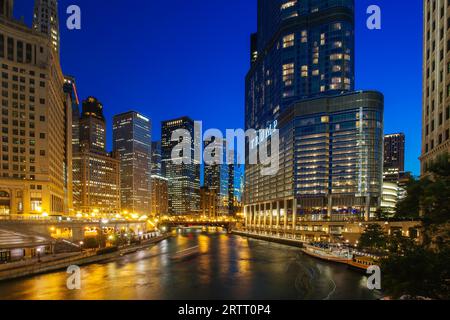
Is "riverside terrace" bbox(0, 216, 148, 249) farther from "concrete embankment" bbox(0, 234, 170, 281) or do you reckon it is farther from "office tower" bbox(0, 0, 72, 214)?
"office tower" bbox(0, 0, 72, 214)

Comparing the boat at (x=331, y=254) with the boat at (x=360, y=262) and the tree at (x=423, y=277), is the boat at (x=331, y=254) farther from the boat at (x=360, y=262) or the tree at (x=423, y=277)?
the tree at (x=423, y=277)

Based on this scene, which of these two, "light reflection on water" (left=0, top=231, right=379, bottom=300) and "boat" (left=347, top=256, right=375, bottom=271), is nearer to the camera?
"light reflection on water" (left=0, top=231, right=379, bottom=300)

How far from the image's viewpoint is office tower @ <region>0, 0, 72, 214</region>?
9738 centimetres

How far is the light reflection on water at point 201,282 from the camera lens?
150 ft

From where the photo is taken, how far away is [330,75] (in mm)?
191875

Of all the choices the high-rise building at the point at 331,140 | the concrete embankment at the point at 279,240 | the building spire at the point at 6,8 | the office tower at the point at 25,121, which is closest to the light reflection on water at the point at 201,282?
the office tower at the point at 25,121

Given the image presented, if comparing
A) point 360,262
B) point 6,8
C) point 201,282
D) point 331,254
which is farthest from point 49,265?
point 6,8

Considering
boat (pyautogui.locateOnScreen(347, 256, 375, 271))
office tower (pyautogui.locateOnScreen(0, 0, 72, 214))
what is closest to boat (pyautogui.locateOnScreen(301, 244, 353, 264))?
boat (pyautogui.locateOnScreen(347, 256, 375, 271))

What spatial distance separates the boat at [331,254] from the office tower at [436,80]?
2906 centimetres

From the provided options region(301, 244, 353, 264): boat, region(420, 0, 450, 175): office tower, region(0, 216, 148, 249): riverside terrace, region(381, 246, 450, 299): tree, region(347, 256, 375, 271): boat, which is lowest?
region(301, 244, 353, 264): boat

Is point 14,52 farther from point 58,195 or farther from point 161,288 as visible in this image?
point 161,288

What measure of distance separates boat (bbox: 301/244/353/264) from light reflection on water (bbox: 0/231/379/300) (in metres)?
2.64
